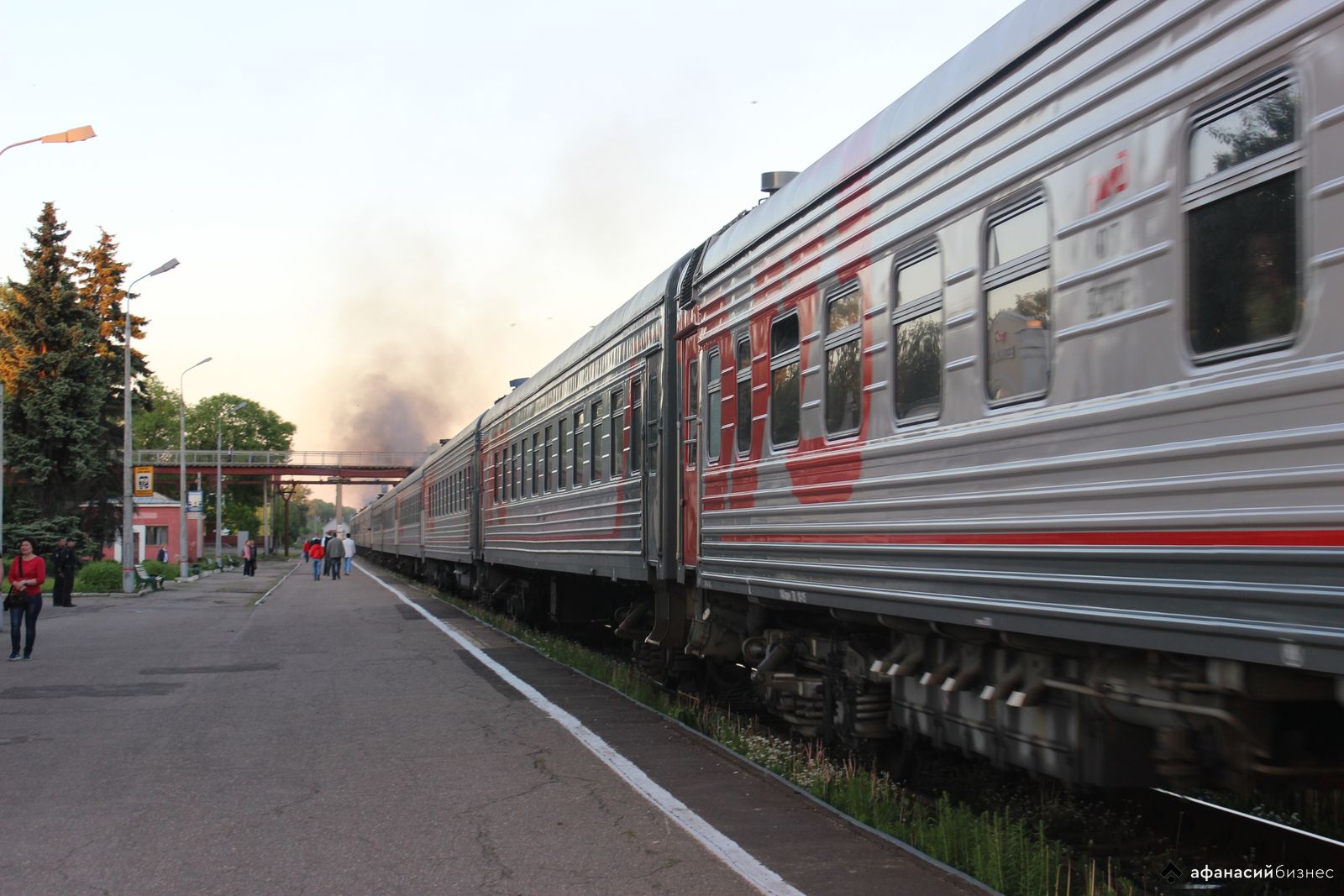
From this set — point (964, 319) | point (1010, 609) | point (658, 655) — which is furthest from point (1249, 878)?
point (658, 655)

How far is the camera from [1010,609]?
5.33 m

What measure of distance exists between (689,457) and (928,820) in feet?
13.6

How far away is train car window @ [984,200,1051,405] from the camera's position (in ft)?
17.1

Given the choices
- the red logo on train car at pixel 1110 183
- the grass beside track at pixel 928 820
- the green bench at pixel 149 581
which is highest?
the red logo on train car at pixel 1110 183

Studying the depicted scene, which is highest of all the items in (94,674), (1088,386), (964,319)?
(964,319)

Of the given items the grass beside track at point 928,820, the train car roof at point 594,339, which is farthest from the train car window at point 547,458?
the grass beside track at point 928,820

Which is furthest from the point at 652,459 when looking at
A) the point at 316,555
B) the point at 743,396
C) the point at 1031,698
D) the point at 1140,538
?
the point at 316,555

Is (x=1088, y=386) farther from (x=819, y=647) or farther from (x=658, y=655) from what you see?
(x=658, y=655)

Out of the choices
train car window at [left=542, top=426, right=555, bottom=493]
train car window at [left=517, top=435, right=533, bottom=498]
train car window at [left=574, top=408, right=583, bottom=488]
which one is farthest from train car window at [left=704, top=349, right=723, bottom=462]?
train car window at [left=517, top=435, right=533, bottom=498]

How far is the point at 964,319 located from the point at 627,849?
115 inches

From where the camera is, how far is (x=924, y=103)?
21.0 ft

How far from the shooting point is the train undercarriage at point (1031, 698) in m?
4.45

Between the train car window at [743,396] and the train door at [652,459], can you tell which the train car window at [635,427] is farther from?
the train car window at [743,396]

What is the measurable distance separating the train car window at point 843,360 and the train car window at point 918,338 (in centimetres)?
44
